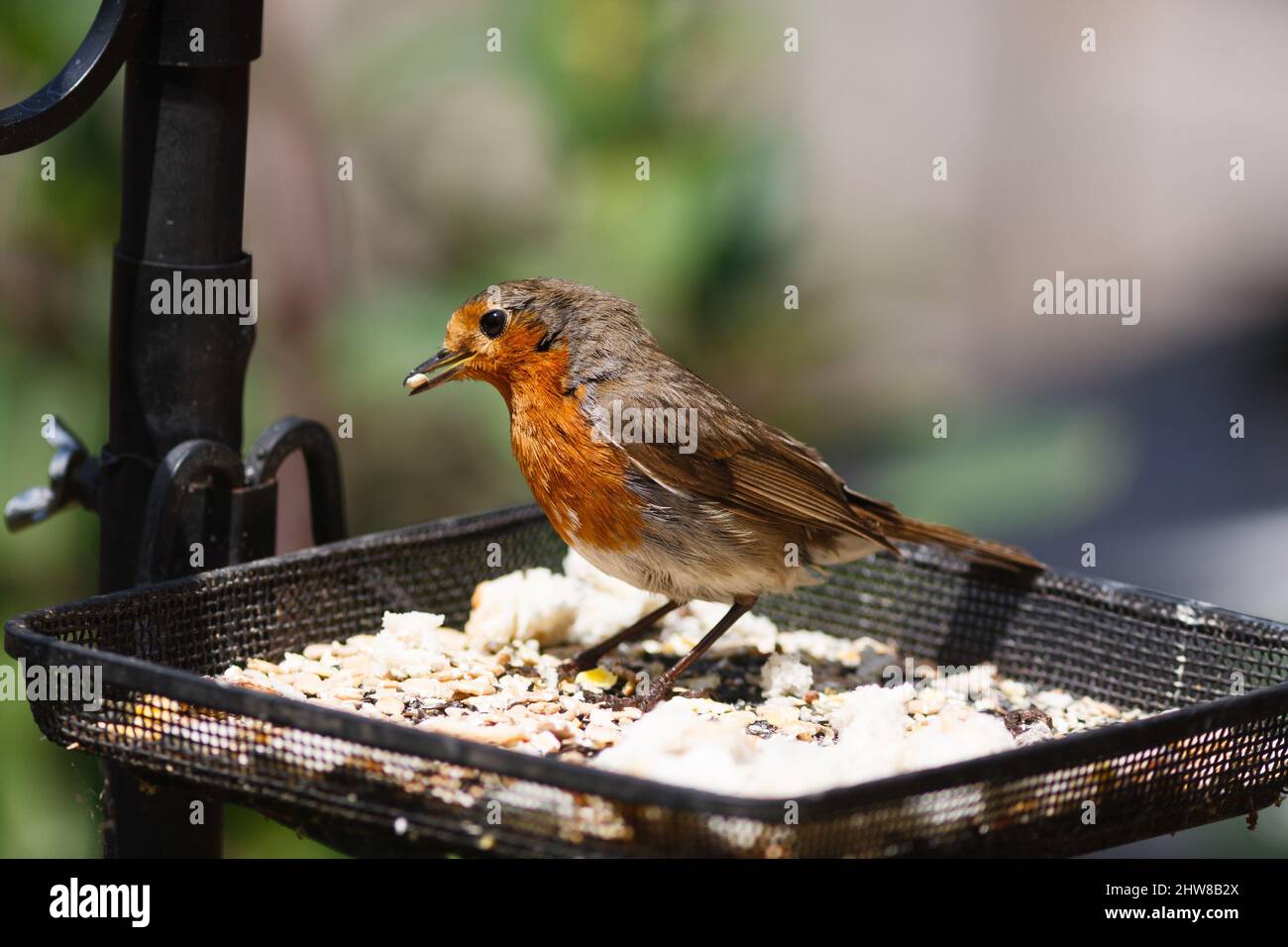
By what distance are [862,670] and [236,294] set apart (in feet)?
5.44

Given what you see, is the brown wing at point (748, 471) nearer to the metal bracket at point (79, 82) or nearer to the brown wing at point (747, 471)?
the brown wing at point (747, 471)

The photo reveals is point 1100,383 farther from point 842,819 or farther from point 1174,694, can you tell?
point 842,819

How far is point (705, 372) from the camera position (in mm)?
5266

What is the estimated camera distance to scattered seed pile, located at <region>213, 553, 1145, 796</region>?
2816 millimetres

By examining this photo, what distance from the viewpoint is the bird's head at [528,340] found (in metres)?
3.69

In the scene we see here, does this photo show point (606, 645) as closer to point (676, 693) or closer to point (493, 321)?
point (676, 693)

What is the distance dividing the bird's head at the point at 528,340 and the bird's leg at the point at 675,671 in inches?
24.5

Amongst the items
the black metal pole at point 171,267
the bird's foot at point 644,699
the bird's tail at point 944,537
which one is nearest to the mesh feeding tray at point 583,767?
the bird's tail at point 944,537

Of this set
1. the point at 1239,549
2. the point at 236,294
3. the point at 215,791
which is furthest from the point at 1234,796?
the point at 1239,549

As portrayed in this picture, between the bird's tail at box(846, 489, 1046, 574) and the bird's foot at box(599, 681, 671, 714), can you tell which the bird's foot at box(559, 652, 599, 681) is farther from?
the bird's tail at box(846, 489, 1046, 574)

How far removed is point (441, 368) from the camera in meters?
3.75

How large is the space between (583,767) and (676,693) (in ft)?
3.88

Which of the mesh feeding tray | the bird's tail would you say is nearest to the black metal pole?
the mesh feeding tray
